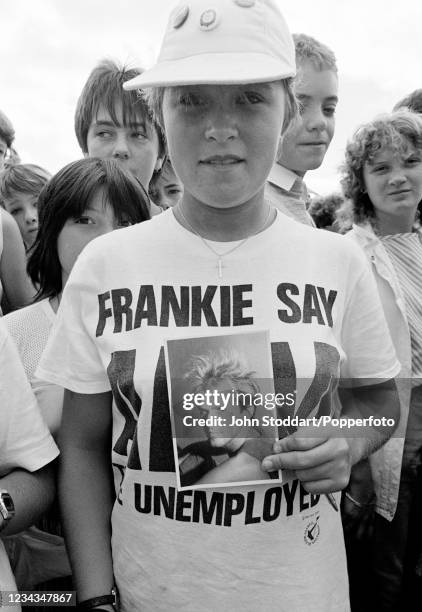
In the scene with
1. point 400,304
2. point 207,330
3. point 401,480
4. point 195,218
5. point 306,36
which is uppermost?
point 306,36

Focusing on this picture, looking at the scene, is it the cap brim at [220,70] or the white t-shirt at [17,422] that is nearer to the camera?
the cap brim at [220,70]

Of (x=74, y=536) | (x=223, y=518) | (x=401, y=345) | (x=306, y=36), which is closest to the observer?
(x=223, y=518)

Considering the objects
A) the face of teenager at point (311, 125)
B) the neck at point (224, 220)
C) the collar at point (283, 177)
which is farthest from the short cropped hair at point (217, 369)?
the face of teenager at point (311, 125)

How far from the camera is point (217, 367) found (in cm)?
125

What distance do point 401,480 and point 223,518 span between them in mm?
1556

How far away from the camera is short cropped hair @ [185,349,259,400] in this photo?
4.11ft

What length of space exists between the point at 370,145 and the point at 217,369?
6.36 feet

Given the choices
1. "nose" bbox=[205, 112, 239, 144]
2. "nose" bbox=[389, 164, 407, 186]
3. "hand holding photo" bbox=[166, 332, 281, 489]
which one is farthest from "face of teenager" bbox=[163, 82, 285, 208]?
"nose" bbox=[389, 164, 407, 186]

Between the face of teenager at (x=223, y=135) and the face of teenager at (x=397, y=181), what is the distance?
1623 millimetres

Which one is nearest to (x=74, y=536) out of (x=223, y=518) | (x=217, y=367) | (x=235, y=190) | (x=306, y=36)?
(x=223, y=518)

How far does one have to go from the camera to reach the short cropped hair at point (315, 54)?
8.76 ft

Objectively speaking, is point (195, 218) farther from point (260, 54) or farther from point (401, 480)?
point (401, 480)

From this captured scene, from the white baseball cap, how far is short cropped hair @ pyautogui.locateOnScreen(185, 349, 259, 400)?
0.52 m

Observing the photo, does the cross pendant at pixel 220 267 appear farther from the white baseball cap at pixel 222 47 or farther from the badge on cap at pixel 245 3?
the badge on cap at pixel 245 3
